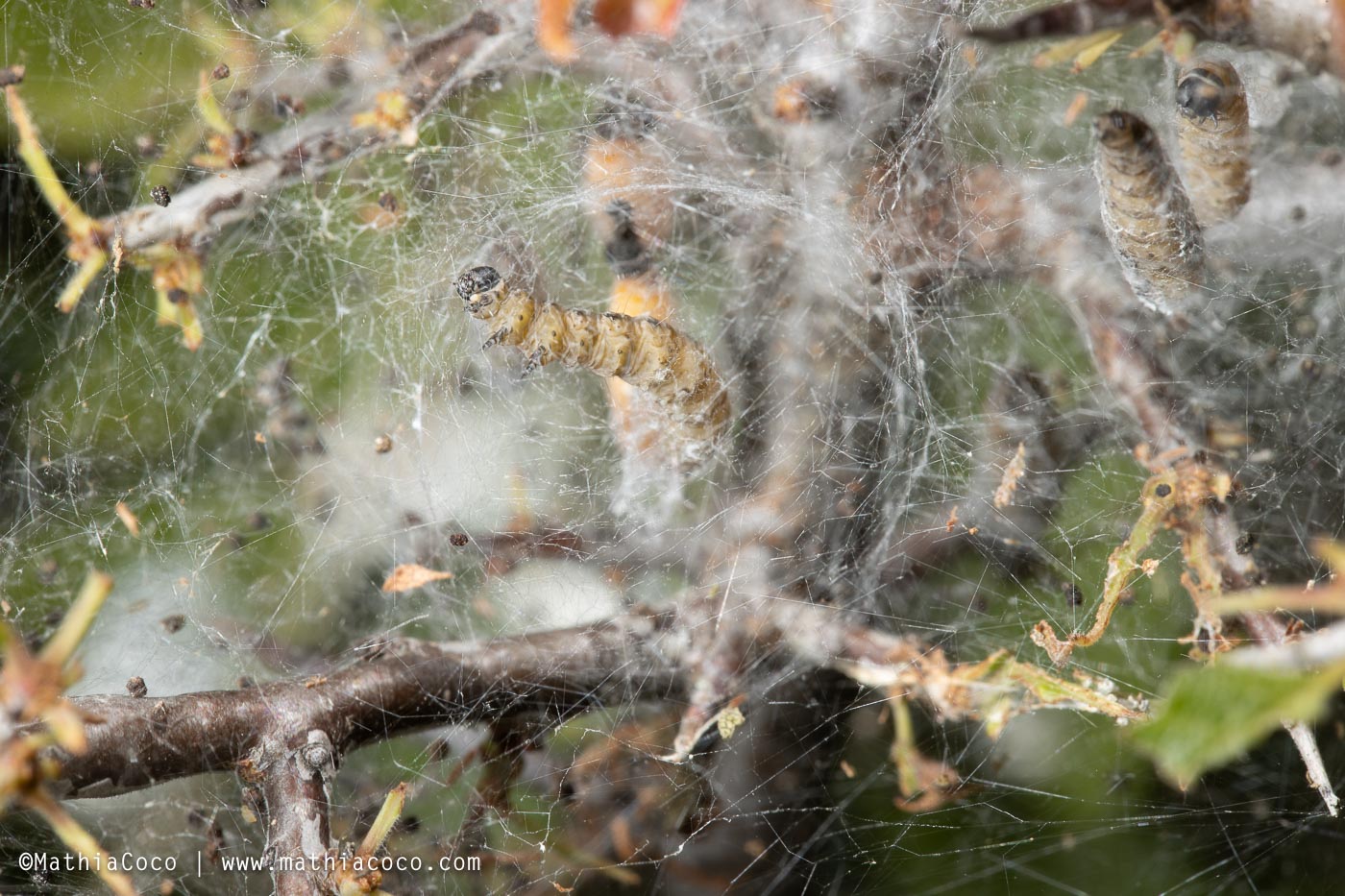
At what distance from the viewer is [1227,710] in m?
0.50

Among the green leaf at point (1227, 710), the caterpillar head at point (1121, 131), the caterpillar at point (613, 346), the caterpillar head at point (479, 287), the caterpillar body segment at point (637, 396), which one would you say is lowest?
the caterpillar body segment at point (637, 396)

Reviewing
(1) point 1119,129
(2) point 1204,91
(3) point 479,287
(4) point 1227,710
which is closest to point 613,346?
(3) point 479,287

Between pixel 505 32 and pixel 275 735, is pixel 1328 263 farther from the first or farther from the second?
pixel 275 735

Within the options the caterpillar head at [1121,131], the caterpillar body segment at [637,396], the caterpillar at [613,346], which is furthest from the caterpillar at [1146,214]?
the caterpillar body segment at [637,396]

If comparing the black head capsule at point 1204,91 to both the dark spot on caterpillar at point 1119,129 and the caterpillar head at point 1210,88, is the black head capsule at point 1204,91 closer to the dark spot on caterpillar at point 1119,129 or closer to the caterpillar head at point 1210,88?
the caterpillar head at point 1210,88

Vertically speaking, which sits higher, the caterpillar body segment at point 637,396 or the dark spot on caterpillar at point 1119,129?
the dark spot on caterpillar at point 1119,129

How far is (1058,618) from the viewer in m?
1.62

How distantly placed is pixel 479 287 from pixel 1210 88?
3.49ft

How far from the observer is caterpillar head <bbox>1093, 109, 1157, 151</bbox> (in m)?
1.13

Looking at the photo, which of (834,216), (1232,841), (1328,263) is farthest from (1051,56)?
(1232,841)

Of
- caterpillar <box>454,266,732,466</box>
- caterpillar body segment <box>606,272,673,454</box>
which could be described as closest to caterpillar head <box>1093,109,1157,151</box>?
caterpillar <box>454,266,732,466</box>

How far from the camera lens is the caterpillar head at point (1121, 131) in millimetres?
1134

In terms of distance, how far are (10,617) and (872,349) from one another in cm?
178

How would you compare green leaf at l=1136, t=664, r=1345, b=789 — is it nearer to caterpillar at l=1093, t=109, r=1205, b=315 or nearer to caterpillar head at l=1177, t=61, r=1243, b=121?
caterpillar at l=1093, t=109, r=1205, b=315
